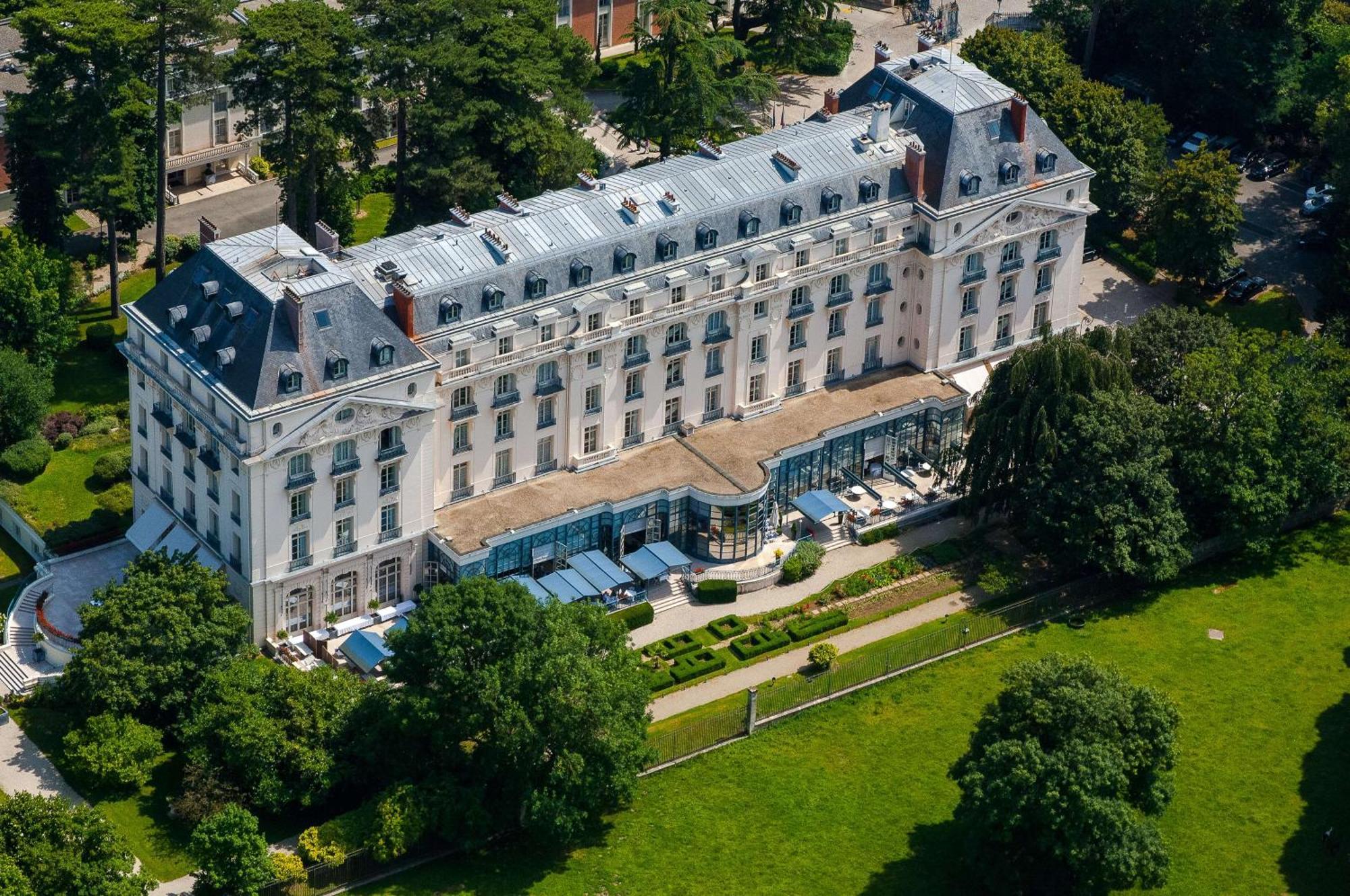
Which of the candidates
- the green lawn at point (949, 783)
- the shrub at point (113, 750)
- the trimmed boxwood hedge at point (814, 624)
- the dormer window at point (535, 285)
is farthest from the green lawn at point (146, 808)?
the trimmed boxwood hedge at point (814, 624)

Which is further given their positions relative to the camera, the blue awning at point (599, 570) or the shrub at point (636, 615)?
the blue awning at point (599, 570)

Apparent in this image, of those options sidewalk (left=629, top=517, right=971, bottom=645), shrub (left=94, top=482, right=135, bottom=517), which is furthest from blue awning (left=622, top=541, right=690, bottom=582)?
shrub (left=94, top=482, right=135, bottom=517)

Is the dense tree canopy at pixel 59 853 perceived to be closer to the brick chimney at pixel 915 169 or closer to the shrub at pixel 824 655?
the shrub at pixel 824 655

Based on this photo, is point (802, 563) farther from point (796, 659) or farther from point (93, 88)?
point (93, 88)

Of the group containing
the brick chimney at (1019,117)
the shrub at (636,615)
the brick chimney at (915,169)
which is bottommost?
the shrub at (636,615)

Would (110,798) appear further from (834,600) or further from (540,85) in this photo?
(540,85)

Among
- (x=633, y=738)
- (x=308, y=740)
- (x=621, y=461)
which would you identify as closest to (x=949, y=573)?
(x=621, y=461)
